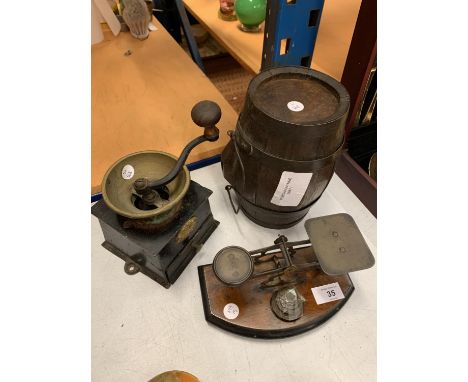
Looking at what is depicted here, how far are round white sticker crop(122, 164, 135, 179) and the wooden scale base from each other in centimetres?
29

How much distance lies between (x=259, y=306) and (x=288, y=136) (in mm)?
399

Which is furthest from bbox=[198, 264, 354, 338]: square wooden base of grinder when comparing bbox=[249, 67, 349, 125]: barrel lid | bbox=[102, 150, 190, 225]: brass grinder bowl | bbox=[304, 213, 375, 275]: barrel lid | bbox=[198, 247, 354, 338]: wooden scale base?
bbox=[249, 67, 349, 125]: barrel lid

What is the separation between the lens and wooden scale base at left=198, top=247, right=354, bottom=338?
79 centimetres

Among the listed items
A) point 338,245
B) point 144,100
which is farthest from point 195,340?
point 144,100

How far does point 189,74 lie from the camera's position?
1.49 meters

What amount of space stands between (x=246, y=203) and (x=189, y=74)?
79 cm

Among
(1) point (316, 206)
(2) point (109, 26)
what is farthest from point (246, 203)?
(2) point (109, 26)

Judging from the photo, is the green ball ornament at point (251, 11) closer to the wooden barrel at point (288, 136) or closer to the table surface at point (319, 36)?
the table surface at point (319, 36)

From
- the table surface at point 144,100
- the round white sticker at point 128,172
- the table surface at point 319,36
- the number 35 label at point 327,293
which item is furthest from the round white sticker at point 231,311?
the table surface at point 319,36

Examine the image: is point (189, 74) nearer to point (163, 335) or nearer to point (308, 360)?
point (163, 335)

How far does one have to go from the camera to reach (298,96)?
2.54 feet

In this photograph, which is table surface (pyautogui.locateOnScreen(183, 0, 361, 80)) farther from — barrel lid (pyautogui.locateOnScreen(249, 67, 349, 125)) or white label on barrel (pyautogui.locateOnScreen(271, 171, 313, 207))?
white label on barrel (pyautogui.locateOnScreen(271, 171, 313, 207))

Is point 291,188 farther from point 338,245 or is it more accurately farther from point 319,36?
point 319,36

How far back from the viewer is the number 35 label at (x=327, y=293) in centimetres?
84
